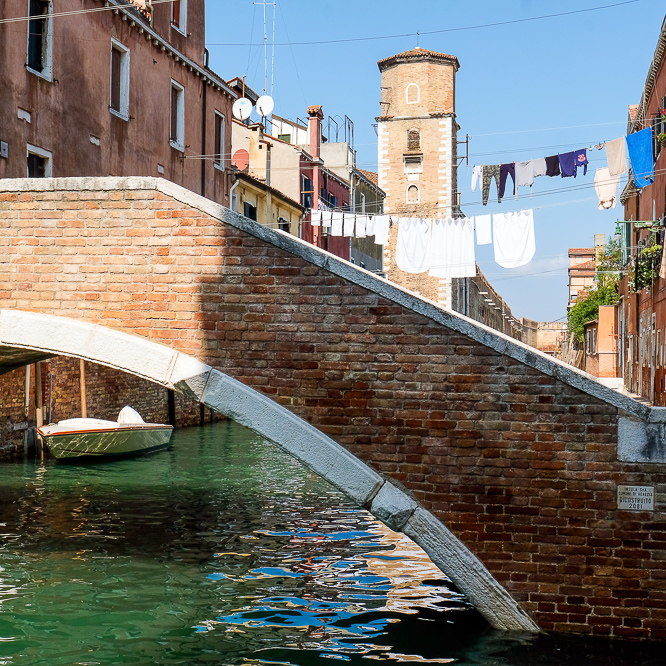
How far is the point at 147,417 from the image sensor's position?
19.2 m

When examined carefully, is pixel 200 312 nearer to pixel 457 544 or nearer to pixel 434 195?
pixel 457 544

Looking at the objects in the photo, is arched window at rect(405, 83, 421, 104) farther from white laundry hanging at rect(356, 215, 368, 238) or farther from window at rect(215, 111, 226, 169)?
window at rect(215, 111, 226, 169)

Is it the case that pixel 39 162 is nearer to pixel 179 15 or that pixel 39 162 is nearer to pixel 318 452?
pixel 179 15

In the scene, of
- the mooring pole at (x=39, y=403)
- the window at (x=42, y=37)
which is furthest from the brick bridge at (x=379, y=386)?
the mooring pole at (x=39, y=403)

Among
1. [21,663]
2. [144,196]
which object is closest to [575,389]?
[144,196]

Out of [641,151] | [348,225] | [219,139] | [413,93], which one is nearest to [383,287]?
[641,151]

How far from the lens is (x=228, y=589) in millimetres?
7109

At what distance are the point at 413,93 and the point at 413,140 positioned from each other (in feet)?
6.77

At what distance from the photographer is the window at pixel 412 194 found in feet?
127

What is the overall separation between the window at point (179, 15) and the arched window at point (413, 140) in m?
23.2

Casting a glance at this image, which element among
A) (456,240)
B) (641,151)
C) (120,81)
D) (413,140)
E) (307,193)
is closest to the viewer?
(641,151)

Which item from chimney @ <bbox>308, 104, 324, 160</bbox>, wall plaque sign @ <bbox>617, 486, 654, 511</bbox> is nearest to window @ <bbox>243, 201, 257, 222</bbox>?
chimney @ <bbox>308, 104, 324, 160</bbox>

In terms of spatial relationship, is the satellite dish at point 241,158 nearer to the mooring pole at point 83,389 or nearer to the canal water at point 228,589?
the mooring pole at point 83,389

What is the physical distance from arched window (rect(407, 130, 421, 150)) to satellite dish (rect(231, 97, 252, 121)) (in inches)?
806
